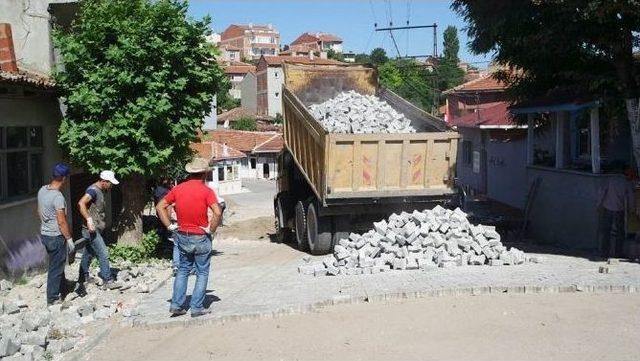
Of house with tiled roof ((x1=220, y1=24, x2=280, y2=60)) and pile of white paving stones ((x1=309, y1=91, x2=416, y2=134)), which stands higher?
house with tiled roof ((x1=220, y1=24, x2=280, y2=60))

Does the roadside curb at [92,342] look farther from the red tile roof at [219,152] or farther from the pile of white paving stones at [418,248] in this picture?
the red tile roof at [219,152]

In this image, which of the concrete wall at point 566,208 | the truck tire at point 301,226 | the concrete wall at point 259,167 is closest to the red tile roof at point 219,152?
the concrete wall at point 259,167

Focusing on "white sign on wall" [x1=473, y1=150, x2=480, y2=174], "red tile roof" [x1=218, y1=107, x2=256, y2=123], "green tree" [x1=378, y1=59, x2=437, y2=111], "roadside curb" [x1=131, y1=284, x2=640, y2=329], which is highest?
"green tree" [x1=378, y1=59, x2=437, y2=111]

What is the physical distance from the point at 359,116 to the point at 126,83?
4.18 meters

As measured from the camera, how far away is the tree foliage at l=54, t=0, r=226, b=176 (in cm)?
1064

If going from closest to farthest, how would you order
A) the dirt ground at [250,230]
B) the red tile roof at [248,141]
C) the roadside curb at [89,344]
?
the roadside curb at [89,344]
the dirt ground at [250,230]
the red tile roof at [248,141]

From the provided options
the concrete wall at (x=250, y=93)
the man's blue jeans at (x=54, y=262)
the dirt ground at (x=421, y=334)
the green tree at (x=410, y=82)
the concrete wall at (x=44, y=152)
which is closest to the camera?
the dirt ground at (x=421, y=334)

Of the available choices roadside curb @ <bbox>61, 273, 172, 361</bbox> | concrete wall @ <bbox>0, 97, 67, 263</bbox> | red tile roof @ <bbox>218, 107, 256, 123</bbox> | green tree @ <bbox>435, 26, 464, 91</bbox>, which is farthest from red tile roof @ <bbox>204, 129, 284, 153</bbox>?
roadside curb @ <bbox>61, 273, 172, 361</bbox>

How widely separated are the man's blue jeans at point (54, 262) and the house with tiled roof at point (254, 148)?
44.8 meters

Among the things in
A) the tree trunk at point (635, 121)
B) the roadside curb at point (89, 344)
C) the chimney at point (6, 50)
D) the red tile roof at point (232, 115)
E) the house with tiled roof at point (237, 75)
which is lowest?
the roadside curb at point (89, 344)

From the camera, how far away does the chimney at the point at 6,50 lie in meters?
11.2

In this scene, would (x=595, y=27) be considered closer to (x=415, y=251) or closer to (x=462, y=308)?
(x=415, y=251)

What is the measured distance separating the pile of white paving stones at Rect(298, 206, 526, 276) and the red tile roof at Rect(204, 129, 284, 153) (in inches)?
1712

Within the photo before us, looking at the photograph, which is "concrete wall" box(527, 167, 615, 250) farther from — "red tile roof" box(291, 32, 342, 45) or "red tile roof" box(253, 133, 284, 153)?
"red tile roof" box(291, 32, 342, 45)
